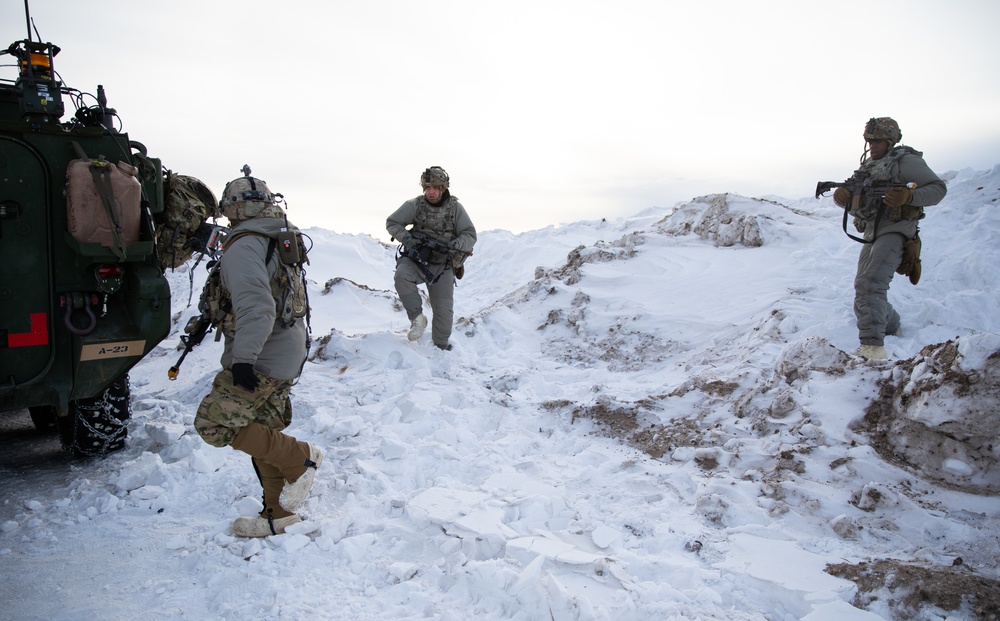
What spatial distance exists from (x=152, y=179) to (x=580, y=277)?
21.7 ft

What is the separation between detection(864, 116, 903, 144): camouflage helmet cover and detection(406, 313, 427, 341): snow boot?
198 inches

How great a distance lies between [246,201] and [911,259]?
5.49 metres

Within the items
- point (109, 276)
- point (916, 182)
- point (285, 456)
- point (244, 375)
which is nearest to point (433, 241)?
point (109, 276)

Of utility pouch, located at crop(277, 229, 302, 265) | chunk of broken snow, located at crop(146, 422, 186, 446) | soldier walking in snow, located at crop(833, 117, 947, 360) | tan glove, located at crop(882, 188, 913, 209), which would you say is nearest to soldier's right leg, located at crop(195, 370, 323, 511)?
utility pouch, located at crop(277, 229, 302, 265)

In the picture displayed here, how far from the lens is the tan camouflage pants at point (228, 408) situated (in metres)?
3.20

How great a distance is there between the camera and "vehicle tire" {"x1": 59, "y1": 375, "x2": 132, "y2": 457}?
443 centimetres

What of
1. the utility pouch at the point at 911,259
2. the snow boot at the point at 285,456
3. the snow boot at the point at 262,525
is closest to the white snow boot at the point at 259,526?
the snow boot at the point at 262,525

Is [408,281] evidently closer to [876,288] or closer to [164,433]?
[164,433]

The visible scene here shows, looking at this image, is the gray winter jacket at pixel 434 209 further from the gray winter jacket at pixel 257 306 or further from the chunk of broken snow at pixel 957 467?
the chunk of broken snow at pixel 957 467

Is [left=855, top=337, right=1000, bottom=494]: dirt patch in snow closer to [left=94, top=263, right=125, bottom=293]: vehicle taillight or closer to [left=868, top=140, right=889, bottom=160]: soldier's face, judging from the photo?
[left=868, top=140, right=889, bottom=160]: soldier's face

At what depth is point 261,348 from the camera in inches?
124

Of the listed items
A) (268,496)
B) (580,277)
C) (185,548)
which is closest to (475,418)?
(268,496)

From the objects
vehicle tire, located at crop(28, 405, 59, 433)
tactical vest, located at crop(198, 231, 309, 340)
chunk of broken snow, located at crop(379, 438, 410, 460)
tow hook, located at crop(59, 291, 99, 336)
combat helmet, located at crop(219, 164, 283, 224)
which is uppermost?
combat helmet, located at crop(219, 164, 283, 224)

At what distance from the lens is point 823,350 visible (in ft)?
15.9
